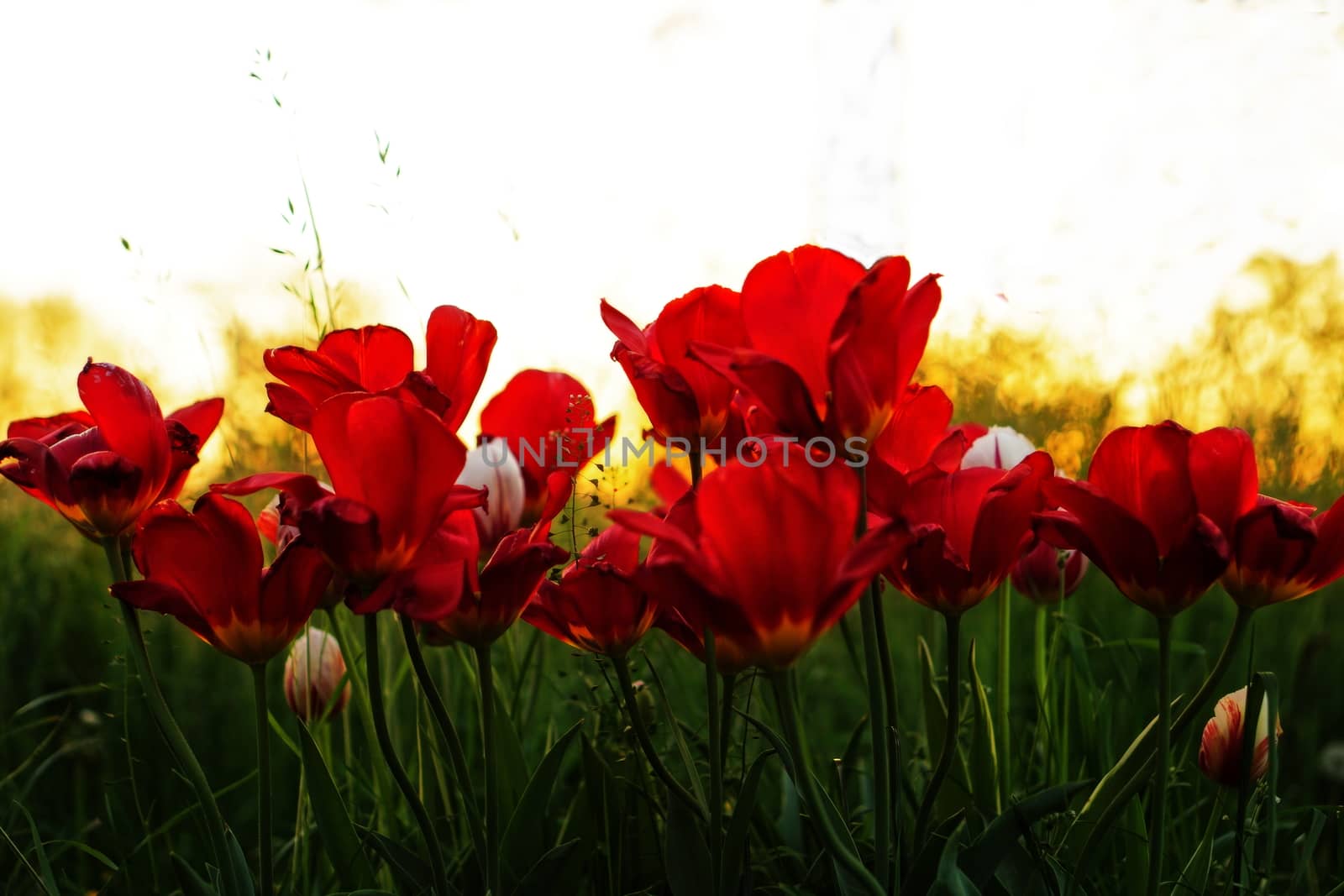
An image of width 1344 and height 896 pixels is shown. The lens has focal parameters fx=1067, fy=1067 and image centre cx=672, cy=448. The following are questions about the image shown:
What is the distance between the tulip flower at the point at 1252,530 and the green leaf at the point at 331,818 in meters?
0.57

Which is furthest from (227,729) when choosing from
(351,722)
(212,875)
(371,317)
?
(212,875)

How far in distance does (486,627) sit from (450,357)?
0.52 ft

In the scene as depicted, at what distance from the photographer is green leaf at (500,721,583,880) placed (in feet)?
2.32

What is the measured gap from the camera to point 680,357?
2.02ft

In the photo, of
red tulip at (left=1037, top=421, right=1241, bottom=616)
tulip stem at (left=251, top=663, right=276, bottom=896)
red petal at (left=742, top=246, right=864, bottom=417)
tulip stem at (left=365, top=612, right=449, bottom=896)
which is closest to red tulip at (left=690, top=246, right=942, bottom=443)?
red petal at (left=742, top=246, right=864, bottom=417)

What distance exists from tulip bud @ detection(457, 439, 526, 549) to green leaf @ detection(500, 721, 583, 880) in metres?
0.14

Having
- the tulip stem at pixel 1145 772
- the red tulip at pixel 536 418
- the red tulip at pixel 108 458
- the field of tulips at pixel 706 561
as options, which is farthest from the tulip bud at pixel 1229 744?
the red tulip at pixel 108 458

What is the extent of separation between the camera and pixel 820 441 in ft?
1.72

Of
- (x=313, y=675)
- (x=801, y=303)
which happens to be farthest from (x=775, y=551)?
(x=313, y=675)

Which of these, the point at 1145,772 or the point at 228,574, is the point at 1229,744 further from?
the point at 228,574

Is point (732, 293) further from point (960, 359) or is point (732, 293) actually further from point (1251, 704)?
point (960, 359)

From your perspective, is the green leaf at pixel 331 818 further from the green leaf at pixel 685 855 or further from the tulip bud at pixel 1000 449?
the tulip bud at pixel 1000 449

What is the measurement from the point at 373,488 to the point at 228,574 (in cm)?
13

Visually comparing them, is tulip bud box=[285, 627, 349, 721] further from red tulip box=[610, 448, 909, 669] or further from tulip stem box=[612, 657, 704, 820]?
red tulip box=[610, 448, 909, 669]
